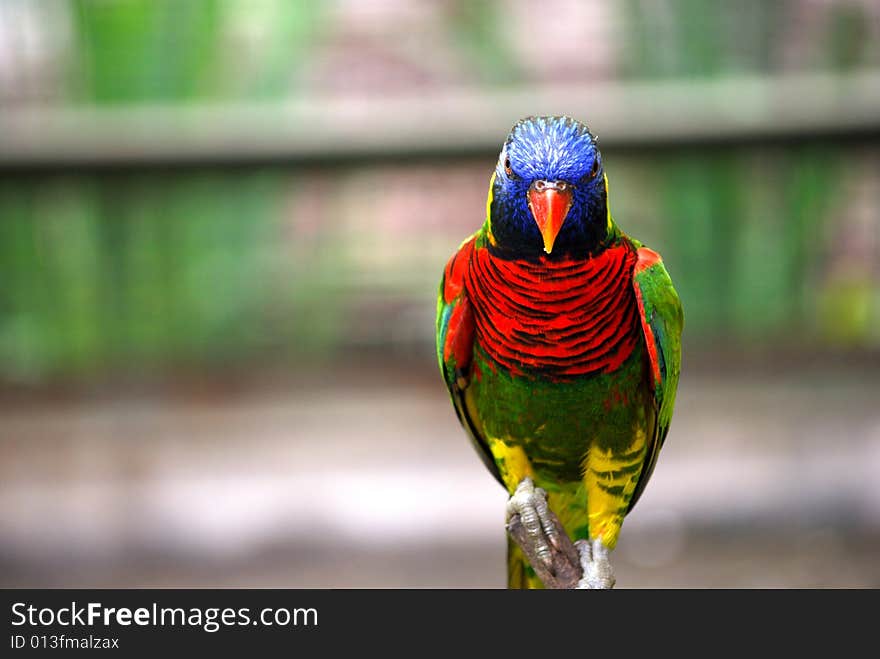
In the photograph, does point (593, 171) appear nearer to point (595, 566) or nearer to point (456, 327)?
point (456, 327)

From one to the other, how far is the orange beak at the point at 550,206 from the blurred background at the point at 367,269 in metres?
2.08

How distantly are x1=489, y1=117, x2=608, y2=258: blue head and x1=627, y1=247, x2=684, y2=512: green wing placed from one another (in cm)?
13

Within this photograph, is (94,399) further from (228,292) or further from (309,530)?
(309,530)

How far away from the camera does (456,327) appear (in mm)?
1477

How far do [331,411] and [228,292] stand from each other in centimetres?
58

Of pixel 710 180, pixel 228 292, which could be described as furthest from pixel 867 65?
pixel 228 292

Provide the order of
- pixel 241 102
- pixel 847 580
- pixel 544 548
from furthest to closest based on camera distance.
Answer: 1. pixel 241 102
2. pixel 847 580
3. pixel 544 548

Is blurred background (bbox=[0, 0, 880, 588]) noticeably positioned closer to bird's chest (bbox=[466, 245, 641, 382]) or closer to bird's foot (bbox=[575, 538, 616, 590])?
bird's foot (bbox=[575, 538, 616, 590])

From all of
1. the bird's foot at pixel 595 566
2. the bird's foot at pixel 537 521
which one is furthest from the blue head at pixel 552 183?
the bird's foot at pixel 595 566

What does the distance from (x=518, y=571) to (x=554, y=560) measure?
0.25 meters

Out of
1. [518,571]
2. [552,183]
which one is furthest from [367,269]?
[552,183]

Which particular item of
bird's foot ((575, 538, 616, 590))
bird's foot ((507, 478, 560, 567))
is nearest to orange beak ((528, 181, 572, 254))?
bird's foot ((507, 478, 560, 567))

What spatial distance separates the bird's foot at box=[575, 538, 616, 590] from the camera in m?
1.42
